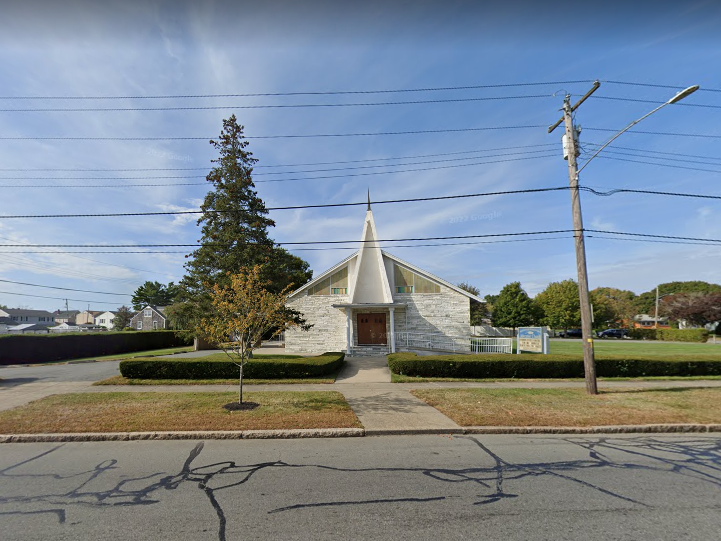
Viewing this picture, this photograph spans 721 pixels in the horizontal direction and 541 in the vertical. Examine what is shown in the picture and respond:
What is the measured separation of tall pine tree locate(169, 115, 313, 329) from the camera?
54.6 feet

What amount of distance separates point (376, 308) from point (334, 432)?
15.6m

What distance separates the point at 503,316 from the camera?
47.6 m

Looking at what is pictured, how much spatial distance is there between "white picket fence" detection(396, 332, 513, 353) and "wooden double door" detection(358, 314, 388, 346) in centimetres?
154

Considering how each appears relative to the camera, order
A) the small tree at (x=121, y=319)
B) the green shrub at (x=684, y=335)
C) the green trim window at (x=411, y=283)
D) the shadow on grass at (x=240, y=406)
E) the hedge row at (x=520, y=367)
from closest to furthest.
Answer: the shadow on grass at (x=240, y=406)
the hedge row at (x=520, y=367)
the green trim window at (x=411, y=283)
the green shrub at (x=684, y=335)
the small tree at (x=121, y=319)

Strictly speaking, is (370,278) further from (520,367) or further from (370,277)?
(520,367)

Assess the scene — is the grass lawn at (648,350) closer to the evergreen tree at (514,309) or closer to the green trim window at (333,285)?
the green trim window at (333,285)

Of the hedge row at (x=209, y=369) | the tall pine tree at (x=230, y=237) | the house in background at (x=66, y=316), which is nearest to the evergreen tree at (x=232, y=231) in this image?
the tall pine tree at (x=230, y=237)

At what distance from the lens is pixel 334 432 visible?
22.8 feet

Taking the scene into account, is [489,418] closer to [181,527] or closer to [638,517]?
[638,517]

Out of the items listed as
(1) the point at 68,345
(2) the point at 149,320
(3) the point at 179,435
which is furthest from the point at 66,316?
(3) the point at 179,435

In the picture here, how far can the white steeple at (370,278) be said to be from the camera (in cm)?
2277

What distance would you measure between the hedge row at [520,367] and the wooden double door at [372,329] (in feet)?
31.8

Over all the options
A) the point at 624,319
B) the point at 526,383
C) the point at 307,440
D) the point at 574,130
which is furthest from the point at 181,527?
the point at 624,319

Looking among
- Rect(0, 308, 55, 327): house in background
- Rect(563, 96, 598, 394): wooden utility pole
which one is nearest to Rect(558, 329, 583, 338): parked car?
Rect(563, 96, 598, 394): wooden utility pole
